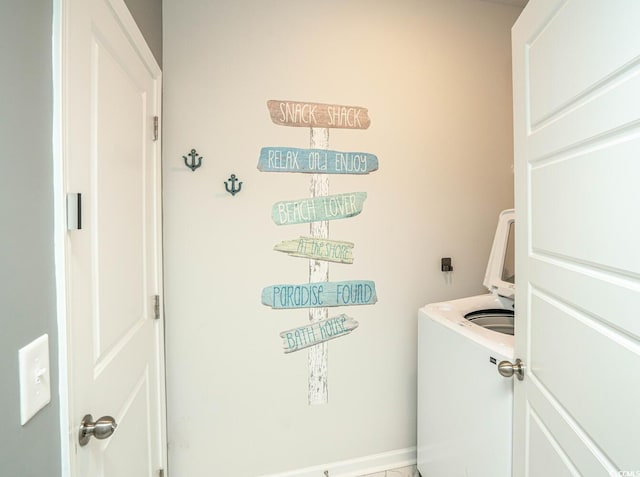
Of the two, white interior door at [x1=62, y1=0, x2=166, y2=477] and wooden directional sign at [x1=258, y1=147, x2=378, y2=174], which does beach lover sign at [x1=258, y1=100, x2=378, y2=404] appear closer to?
wooden directional sign at [x1=258, y1=147, x2=378, y2=174]

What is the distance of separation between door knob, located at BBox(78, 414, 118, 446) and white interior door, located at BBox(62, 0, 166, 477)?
Answer: 0.06 ft

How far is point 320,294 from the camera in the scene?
1.69 metres

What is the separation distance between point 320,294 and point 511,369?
0.94 m

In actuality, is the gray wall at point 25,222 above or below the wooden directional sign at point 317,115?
below

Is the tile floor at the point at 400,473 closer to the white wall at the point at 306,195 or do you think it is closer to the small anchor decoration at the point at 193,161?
the white wall at the point at 306,195

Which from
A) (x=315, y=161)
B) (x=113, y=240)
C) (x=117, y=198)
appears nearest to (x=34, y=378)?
(x=113, y=240)

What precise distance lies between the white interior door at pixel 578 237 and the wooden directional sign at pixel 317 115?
815mm

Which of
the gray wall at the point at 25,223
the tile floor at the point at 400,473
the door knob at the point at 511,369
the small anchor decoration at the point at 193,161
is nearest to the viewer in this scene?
the gray wall at the point at 25,223

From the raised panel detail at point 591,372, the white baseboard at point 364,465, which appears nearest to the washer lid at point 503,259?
the raised panel detail at point 591,372

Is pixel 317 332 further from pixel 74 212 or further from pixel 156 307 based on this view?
pixel 74 212

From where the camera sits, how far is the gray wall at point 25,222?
50 cm

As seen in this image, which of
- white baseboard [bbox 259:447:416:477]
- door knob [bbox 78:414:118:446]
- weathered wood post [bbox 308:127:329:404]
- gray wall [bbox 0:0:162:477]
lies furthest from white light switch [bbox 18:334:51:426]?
white baseboard [bbox 259:447:416:477]

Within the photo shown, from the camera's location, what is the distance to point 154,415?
4.53 ft

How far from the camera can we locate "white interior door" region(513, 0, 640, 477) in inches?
22.7
